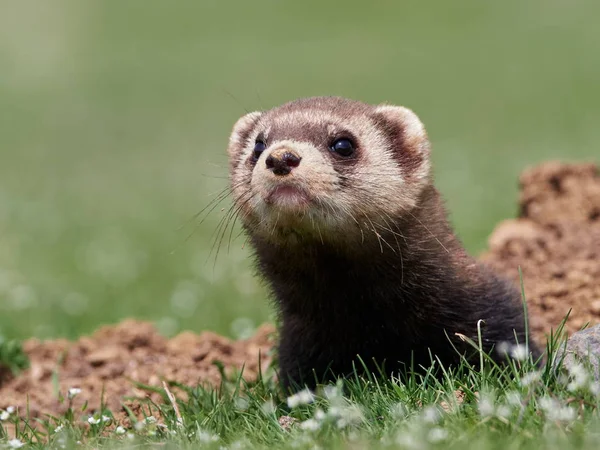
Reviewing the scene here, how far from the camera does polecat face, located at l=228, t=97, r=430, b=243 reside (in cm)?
473

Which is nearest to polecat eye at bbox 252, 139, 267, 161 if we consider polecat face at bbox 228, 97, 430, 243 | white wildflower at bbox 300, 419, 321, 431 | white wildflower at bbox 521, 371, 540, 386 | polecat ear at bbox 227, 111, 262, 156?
polecat face at bbox 228, 97, 430, 243

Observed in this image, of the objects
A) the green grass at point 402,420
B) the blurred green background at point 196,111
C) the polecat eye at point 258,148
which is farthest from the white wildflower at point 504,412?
the blurred green background at point 196,111

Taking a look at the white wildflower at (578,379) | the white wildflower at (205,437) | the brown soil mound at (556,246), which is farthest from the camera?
the brown soil mound at (556,246)

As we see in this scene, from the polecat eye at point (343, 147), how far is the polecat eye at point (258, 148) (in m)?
0.41

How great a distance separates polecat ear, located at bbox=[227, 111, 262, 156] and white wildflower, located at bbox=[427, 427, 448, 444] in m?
2.84

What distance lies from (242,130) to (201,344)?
6.04ft

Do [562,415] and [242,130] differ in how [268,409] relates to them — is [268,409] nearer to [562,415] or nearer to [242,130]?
[562,415]

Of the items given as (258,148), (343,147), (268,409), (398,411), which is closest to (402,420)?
(398,411)

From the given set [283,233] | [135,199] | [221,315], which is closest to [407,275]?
[283,233]

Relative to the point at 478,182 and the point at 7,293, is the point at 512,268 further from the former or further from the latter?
the point at 478,182

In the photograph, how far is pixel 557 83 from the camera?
72.3 feet

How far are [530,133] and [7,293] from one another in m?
11.6

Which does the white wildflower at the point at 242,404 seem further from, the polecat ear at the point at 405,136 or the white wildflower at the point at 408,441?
the polecat ear at the point at 405,136

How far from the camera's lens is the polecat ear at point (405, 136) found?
554cm
